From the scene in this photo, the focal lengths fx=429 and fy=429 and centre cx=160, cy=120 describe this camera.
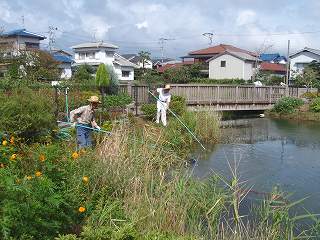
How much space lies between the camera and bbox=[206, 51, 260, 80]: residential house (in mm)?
50344

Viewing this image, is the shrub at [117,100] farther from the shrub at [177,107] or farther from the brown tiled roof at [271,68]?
the brown tiled roof at [271,68]

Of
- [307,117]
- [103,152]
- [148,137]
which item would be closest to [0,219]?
[103,152]

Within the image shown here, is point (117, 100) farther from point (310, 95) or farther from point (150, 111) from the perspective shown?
point (310, 95)

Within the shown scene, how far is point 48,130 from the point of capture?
852 centimetres

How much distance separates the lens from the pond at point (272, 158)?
9.43 metres

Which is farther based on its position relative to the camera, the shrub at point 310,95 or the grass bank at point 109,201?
the shrub at point 310,95

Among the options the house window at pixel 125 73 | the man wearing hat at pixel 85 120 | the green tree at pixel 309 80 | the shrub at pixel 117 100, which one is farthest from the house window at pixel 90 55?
the man wearing hat at pixel 85 120

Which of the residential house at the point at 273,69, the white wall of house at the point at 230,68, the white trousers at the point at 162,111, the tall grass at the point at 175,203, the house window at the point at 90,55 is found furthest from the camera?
the house window at the point at 90,55

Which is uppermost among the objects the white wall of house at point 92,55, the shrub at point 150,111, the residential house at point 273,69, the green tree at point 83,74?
the white wall of house at point 92,55

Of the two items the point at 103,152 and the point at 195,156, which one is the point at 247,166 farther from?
the point at 103,152

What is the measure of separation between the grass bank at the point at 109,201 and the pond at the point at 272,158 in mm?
1025

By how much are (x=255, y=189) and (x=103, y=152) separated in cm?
391

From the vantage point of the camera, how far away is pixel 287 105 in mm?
26891

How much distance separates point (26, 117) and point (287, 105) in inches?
850
